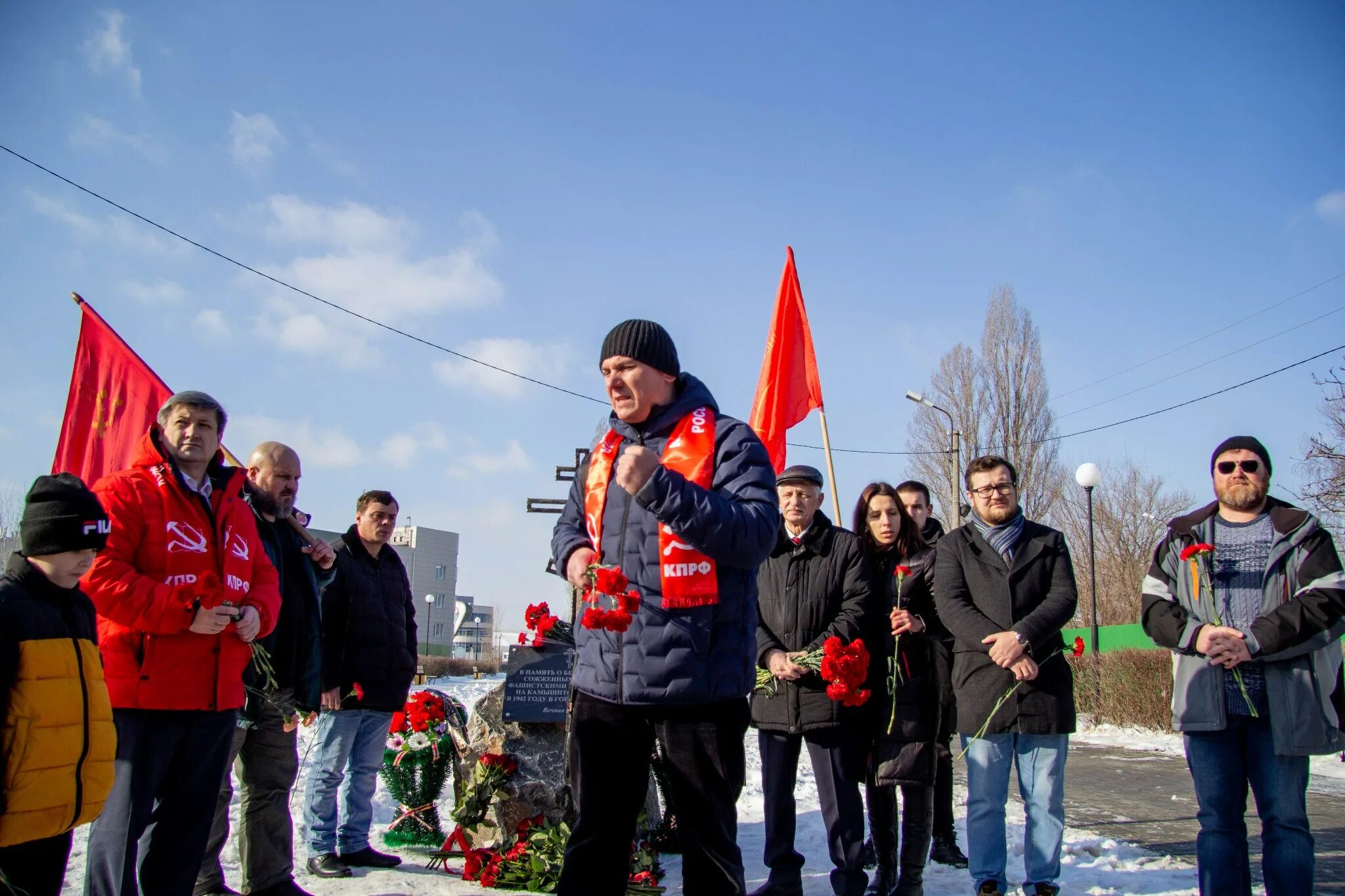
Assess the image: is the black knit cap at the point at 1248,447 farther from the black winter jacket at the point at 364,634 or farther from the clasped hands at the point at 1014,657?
the black winter jacket at the point at 364,634

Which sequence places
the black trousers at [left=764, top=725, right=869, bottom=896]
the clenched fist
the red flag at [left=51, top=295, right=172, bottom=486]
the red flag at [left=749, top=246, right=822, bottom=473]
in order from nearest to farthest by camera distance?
the clenched fist < the black trousers at [left=764, top=725, right=869, bottom=896] < the red flag at [left=51, top=295, right=172, bottom=486] < the red flag at [left=749, top=246, right=822, bottom=473]

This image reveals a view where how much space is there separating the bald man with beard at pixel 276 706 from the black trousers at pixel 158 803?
447 mm

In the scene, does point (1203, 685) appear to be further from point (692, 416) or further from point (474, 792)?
point (474, 792)

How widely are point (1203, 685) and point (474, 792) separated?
3.66m

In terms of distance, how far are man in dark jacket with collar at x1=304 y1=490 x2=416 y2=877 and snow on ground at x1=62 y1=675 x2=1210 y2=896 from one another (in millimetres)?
228

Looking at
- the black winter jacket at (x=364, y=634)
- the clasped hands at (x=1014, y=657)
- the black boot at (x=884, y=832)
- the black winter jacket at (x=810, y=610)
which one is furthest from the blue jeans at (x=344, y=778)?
the clasped hands at (x=1014, y=657)

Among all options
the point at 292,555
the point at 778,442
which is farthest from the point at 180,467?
the point at 778,442

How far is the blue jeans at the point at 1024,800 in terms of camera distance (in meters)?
3.98

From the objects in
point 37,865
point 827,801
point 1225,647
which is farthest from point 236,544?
point 1225,647

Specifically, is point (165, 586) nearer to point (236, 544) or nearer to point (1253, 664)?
point (236, 544)

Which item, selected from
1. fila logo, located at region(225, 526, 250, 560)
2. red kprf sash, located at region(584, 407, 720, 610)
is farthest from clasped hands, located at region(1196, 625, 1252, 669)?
fila logo, located at region(225, 526, 250, 560)

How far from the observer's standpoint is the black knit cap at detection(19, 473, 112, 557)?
9.61ft

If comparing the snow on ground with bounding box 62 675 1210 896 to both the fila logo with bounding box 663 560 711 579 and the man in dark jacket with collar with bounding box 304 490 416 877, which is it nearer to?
the man in dark jacket with collar with bounding box 304 490 416 877

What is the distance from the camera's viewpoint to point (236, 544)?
3717mm
